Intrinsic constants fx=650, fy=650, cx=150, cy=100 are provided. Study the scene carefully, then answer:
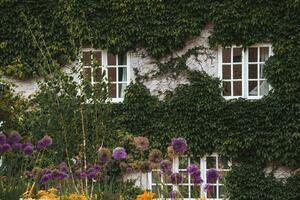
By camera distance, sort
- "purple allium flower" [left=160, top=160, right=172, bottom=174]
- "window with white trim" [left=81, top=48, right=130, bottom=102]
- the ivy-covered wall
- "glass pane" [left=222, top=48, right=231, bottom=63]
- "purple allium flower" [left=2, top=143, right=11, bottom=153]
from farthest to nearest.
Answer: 1. "window with white trim" [left=81, top=48, right=130, bottom=102]
2. "glass pane" [left=222, top=48, right=231, bottom=63]
3. the ivy-covered wall
4. "purple allium flower" [left=160, top=160, right=172, bottom=174]
5. "purple allium flower" [left=2, top=143, right=11, bottom=153]

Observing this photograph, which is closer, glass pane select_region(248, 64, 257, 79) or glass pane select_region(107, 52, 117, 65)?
glass pane select_region(248, 64, 257, 79)

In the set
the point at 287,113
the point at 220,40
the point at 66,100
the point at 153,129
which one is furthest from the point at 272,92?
the point at 66,100

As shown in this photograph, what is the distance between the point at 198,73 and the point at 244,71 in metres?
0.97

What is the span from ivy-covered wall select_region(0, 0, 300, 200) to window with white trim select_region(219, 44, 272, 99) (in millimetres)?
293

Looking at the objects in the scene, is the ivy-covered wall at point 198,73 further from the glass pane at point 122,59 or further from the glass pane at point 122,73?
the glass pane at point 122,73

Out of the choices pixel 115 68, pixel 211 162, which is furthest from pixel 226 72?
pixel 115 68

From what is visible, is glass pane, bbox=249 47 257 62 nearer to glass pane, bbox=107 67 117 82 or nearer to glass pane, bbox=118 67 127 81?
glass pane, bbox=118 67 127 81

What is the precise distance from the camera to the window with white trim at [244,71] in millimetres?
13383

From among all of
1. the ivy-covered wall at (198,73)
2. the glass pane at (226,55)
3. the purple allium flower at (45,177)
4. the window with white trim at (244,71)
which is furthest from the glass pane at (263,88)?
the purple allium flower at (45,177)

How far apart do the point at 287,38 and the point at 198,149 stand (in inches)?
112

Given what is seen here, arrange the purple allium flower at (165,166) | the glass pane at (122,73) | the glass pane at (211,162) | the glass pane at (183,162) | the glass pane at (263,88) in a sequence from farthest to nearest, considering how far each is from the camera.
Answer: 1. the glass pane at (122,73)
2. the glass pane at (263,88)
3. the glass pane at (211,162)
4. the glass pane at (183,162)
5. the purple allium flower at (165,166)

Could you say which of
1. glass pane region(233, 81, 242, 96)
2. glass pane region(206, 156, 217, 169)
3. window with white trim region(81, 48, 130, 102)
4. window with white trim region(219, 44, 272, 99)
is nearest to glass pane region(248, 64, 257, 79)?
window with white trim region(219, 44, 272, 99)

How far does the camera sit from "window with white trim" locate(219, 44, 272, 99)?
13.4 m

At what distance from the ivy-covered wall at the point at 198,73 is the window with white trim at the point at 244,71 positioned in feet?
0.96
